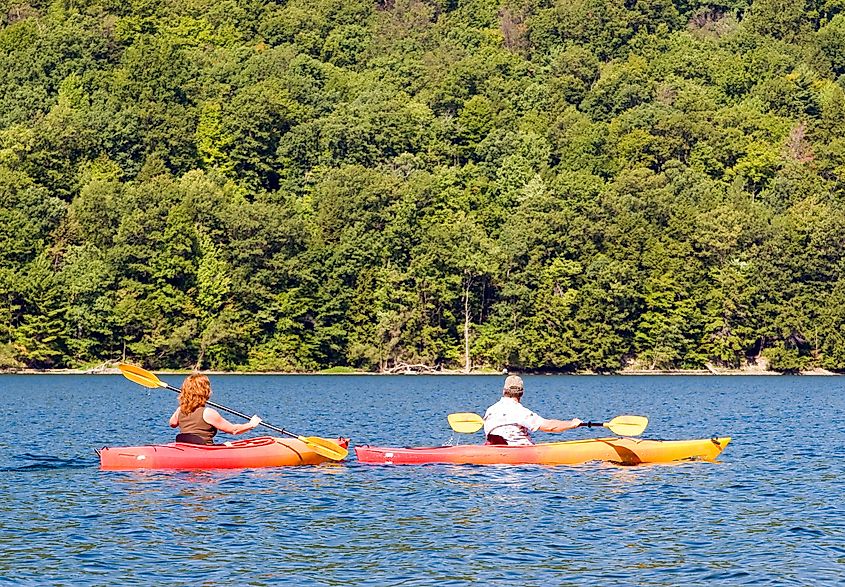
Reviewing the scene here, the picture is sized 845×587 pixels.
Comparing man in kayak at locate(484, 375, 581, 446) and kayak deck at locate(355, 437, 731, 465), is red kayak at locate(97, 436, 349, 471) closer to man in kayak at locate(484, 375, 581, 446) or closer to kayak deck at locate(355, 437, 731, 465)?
kayak deck at locate(355, 437, 731, 465)

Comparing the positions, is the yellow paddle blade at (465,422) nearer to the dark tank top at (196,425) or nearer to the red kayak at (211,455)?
the red kayak at (211,455)

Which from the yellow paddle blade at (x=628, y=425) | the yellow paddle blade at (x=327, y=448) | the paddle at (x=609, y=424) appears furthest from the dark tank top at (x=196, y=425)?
the yellow paddle blade at (x=628, y=425)

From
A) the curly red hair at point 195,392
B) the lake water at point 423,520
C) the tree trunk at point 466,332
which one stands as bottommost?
the lake water at point 423,520

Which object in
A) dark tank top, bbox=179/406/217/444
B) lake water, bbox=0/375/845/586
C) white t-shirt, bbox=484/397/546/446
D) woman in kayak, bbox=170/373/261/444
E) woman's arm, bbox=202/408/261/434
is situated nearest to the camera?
lake water, bbox=0/375/845/586

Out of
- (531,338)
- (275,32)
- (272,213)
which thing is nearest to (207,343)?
(272,213)

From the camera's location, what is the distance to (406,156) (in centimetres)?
12838

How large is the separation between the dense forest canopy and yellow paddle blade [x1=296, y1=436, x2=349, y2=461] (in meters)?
69.0

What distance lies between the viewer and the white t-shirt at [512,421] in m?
28.1

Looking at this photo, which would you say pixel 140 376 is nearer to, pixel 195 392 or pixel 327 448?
pixel 327 448

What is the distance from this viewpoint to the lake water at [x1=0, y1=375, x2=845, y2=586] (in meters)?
19.0

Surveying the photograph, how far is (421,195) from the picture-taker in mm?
112500

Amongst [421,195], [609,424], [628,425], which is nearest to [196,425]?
[609,424]

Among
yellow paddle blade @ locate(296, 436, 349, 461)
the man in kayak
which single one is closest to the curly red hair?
yellow paddle blade @ locate(296, 436, 349, 461)

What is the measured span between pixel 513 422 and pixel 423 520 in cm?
583
